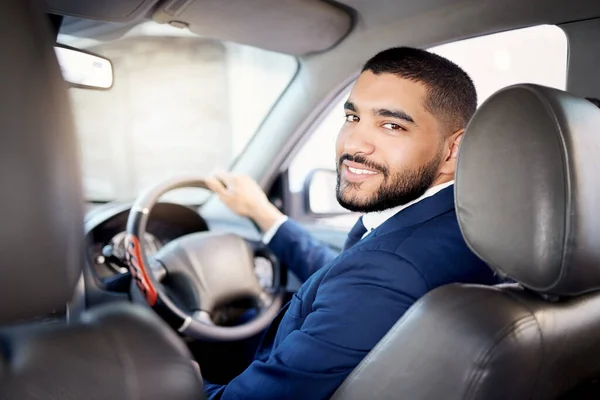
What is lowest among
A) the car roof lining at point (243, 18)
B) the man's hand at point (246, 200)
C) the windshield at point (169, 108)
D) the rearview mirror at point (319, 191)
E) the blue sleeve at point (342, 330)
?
the windshield at point (169, 108)

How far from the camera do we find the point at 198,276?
7.57 feet

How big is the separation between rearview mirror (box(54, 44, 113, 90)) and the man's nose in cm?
74

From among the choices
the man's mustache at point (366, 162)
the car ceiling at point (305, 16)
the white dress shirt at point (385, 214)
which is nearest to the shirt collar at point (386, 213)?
the white dress shirt at point (385, 214)

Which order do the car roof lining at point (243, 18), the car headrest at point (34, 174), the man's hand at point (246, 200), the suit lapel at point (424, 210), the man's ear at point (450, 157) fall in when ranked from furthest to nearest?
the man's hand at point (246, 200) < the car roof lining at point (243, 18) < the man's ear at point (450, 157) < the suit lapel at point (424, 210) < the car headrest at point (34, 174)

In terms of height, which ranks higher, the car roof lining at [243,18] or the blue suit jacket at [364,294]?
the car roof lining at [243,18]

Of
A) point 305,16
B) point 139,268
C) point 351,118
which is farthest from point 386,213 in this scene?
point 305,16

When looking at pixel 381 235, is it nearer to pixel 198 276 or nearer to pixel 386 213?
pixel 386 213

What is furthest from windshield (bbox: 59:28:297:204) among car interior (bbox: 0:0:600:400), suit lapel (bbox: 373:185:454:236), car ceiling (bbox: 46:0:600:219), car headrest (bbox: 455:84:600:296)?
car headrest (bbox: 455:84:600:296)

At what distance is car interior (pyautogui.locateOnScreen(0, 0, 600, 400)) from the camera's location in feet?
1.94

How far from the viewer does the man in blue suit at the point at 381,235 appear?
131 cm

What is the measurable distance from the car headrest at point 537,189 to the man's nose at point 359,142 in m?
0.54

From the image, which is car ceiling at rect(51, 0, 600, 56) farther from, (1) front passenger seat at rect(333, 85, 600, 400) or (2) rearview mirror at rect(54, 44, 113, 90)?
(1) front passenger seat at rect(333, 85, 600, 400)

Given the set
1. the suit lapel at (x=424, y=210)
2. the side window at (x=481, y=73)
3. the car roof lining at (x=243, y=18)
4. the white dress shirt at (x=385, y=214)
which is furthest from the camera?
the car roof lining at (x=243, y=18)

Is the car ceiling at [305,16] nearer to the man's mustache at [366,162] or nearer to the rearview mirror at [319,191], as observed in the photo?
the rearview mirror at [319,191]
